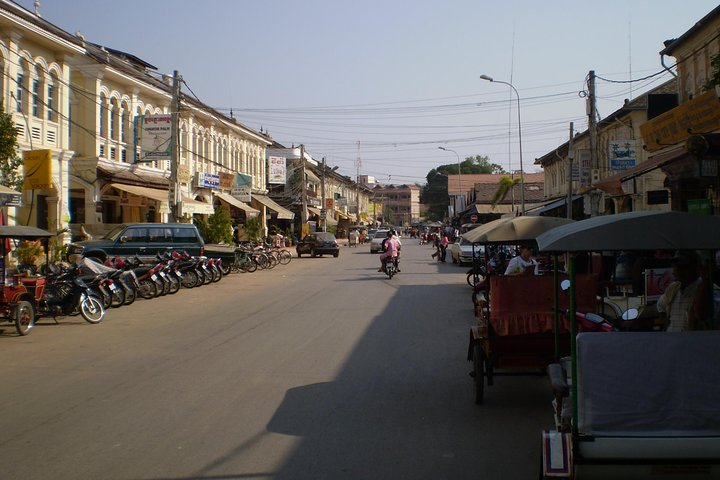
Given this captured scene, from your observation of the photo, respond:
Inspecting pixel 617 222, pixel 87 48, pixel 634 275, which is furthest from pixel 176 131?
pixel 617 222

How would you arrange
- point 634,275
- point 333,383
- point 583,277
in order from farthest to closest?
1. point 634,275
2. point 333,383
3. point 583,277

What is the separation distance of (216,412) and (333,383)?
1749mm

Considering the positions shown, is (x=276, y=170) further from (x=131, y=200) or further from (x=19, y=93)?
(x=19, y=93)

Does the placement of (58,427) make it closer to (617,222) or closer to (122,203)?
(617,222)

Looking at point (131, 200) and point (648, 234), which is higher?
point (131, 200)

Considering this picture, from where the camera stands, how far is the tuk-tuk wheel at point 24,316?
1216cm

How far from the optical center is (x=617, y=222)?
15.0 ft

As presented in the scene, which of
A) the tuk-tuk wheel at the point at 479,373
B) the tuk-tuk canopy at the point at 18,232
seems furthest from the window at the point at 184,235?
the tuk-tuk wheel at the point at 479,373

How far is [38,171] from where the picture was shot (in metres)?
23.1

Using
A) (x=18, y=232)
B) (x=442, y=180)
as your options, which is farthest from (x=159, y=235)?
(x=442, y=180)

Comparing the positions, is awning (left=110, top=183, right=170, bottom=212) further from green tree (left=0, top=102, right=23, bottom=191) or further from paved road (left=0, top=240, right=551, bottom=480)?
paved road (left=0, top=240, right=551, bottom=480)

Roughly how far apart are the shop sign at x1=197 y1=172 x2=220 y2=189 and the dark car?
20.9ft

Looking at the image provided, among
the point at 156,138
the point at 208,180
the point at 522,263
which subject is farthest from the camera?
the point at 208,180

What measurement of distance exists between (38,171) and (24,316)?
12.2 m
